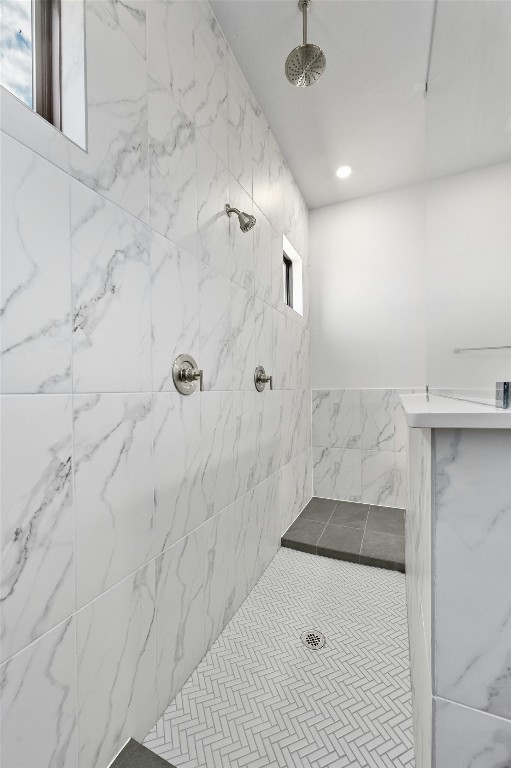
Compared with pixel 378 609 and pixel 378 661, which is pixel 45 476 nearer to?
pixel 378 661

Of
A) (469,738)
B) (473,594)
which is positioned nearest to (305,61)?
(473,594)

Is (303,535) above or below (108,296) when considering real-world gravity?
below

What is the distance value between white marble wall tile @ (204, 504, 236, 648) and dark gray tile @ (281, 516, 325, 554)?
72 cm

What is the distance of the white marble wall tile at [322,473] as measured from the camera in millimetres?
2949

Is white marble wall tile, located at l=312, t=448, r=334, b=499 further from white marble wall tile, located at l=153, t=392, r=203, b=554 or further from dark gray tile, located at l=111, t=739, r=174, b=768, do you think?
dark gray tile, located at l=111, t=739, r=174, b=768

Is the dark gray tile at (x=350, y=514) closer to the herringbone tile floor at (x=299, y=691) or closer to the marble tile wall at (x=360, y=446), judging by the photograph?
the marble tile wall at (x=360, y=446)

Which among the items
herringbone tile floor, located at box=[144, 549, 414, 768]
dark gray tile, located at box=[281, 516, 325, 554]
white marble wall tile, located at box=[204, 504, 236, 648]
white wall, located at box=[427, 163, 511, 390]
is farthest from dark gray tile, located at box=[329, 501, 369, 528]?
white wall, located at box=[427, 163, 511, 390]

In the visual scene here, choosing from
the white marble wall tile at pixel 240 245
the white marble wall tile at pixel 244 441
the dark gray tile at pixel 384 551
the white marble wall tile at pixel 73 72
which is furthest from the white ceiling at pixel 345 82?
the dark gray tile at pixel 384 551

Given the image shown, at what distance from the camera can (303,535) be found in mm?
2217

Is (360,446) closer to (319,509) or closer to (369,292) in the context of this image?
(319,509)

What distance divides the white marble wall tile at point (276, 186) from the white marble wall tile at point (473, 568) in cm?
196

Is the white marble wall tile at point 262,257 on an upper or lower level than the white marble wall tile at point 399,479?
upper

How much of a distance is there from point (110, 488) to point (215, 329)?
2.46ft

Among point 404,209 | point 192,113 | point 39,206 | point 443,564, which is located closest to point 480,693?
point 443,564
